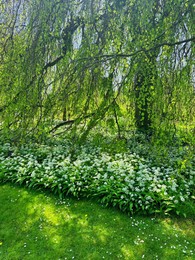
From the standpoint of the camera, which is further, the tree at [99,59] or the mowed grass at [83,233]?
the tree at [99,59]

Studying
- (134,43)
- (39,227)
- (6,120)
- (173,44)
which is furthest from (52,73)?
(39,227)

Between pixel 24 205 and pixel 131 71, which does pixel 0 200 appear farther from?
pixel 131 71

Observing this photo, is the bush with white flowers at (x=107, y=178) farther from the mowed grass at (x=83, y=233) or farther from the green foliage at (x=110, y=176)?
the mowed grass at (x=83, y=233)

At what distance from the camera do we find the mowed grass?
2412 mm

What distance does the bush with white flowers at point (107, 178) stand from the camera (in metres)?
3.15

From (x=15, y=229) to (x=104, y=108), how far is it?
1865 mm

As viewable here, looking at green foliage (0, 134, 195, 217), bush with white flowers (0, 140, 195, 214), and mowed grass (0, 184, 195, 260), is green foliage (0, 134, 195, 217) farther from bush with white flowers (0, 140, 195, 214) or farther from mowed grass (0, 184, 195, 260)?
mowed grass (0, 184, 195, 260)

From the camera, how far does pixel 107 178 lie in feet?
11.9

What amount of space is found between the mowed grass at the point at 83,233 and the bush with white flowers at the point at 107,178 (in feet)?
0.59

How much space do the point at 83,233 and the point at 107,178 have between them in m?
1.08

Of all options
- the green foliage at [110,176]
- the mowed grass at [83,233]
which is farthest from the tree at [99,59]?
the mowed grass at [83,233]

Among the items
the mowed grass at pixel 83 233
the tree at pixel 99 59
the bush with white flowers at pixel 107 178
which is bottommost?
the mowed grass at pixel 83 233

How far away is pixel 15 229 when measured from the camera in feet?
9.18

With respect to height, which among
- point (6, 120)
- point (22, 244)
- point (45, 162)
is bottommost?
point (22, 244)
